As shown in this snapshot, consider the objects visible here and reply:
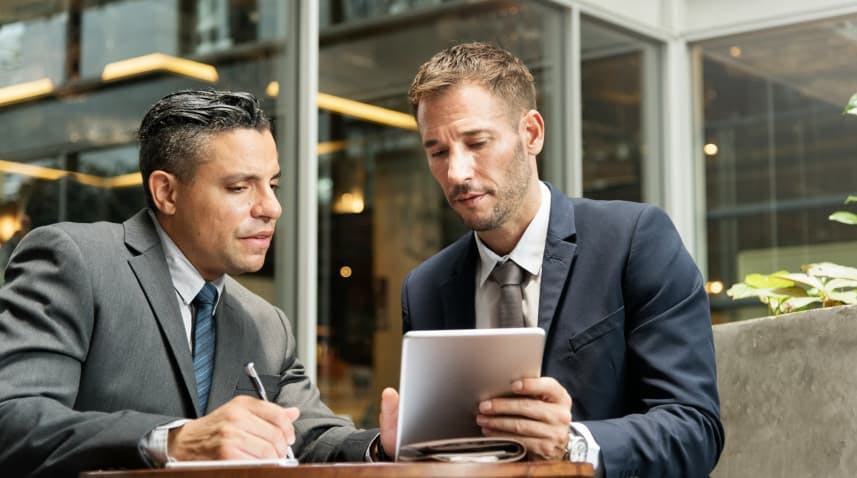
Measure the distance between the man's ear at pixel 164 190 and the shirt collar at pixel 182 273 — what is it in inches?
2.5

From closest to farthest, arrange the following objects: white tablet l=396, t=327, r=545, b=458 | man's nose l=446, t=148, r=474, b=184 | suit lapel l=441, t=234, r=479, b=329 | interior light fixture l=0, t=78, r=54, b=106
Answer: white tablet l=396, t=327, r=545, b=458, man's nose l=446, t=148, r=474, b=184, suit lapel l=441, t=234, r=479, b=329, interior light fixture l=0, t=78, r=54, b=106

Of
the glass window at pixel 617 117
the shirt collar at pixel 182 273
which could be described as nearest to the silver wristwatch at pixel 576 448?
the shirt collar at pixel 182 273

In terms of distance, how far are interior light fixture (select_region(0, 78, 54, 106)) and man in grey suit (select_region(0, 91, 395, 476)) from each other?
1.98 meters

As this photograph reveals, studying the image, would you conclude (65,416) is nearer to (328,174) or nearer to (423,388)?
(423,388)

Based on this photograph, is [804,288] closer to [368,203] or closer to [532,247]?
[532,247]

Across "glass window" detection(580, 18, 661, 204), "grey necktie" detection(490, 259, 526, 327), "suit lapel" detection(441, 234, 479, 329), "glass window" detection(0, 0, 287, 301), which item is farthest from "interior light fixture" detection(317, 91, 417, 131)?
"grey necktie" detection(490, 259, 526, 327)

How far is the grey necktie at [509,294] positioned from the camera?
2.64 metres

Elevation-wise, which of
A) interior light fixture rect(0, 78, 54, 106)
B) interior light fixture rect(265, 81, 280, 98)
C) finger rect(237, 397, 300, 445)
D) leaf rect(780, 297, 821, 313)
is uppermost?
interior light fixture rect(265, 81, 280, 98)

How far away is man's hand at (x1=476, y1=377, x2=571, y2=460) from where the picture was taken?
6.53 ft

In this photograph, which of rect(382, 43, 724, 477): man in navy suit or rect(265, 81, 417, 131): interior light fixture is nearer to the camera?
rect(382, 43, 724, 477): man in navy suit

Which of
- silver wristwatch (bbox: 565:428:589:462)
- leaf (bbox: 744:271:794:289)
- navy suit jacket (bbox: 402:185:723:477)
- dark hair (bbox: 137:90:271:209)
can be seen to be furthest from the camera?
Result: leaf (bbox: 744:271:794:289)


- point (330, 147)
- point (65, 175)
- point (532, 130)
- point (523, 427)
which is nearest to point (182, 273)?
point (532, 130)

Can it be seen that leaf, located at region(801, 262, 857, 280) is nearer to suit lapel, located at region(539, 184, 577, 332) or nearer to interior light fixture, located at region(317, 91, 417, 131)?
suit lapel, located at region(539, 184, 577, 332)

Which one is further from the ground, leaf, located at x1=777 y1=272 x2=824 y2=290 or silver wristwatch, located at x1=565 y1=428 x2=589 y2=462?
leaf, located at x1=777 y1=272 x2=824 y2=290
